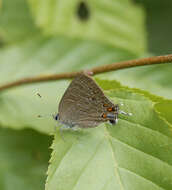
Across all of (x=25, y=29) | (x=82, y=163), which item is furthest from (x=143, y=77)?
(x=25, y=29)

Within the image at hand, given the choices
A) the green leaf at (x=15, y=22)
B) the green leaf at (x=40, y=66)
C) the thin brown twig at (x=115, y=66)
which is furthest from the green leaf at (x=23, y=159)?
the green leaf at (x=15, y=22)

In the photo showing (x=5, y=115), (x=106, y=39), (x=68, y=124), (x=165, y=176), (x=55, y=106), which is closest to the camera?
(x=165, y=176)

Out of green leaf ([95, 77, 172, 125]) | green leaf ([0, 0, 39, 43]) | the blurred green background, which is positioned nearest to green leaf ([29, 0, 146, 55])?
green leaf ([0, 0, 39, 43])

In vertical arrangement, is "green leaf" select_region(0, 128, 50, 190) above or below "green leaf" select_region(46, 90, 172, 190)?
below

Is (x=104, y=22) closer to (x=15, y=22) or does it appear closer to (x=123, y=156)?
(x=15, y=22)

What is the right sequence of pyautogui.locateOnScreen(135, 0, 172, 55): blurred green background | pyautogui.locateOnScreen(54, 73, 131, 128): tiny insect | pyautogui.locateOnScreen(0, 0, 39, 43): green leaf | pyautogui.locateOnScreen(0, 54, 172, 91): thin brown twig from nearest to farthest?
pyautogui.locateOnScreen(0, 54, 172, 91): thin brown twig → pyautogui.locateOnScreen(54, 73, 131, 128): tiny insect → pyautogui.locateOnScreen(0, 0, 39, 43): green leaf → pyautogui.locateOnScreen(135, 0, 172, 55): blurred green background

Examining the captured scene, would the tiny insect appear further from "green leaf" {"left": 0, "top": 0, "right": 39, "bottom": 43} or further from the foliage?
"green leaf" {"left": 0, "top": 0, "right": 39, "bottom": 43}

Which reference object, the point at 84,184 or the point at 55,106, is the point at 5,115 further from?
the point at 84,184
